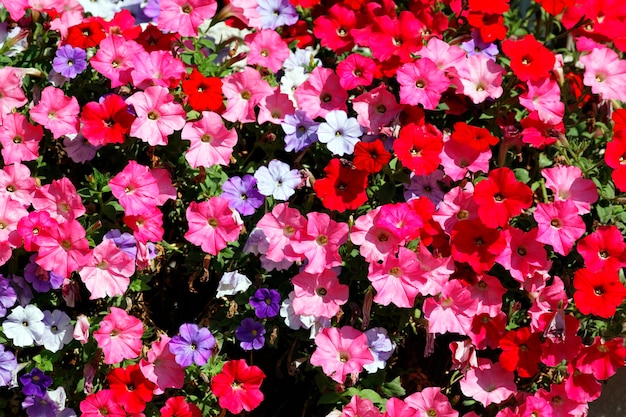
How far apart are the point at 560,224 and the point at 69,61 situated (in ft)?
4.69

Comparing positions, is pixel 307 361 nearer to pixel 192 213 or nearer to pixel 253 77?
pixel 192 213

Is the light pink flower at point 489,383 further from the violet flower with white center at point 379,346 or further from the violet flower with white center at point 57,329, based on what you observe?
the violet flower with white center at point 57,329

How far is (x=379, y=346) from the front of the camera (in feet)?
7.84

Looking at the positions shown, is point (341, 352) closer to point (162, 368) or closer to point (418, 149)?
point (162, 368)

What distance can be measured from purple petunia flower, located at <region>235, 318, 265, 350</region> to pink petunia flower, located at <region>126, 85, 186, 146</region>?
0.54m

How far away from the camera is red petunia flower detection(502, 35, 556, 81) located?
8.46ft

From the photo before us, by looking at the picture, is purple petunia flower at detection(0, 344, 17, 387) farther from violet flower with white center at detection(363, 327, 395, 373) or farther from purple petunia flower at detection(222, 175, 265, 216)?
violet flower with white center at detection(363, 327, 395, 373)

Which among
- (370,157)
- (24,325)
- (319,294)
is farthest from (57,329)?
(370,157)

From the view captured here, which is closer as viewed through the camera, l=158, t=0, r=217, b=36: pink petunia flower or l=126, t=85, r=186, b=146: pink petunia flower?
l=126, t=85, r=186, b=146: pink petunia flower

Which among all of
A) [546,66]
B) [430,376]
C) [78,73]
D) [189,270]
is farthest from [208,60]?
[430,376]

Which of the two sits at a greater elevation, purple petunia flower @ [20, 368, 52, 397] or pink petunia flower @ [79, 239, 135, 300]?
pink petunia flower @ [79, 239, 135, 300]

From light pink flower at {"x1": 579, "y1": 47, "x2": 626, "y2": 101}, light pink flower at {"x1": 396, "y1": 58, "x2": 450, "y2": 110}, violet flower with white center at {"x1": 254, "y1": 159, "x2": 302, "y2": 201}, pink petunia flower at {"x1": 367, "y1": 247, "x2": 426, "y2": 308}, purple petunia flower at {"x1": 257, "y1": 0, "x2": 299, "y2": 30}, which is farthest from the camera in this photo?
purple petunia flower at {"x1": 257, "y1": 0, "x2": 299, "y2": 30}

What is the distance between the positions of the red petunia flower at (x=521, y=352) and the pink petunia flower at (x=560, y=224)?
247mm

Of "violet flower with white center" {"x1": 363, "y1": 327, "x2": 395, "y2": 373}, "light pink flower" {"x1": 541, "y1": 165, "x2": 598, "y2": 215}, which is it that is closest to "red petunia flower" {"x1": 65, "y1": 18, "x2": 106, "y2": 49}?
"violet flower with white center" {"x1": 363, "y1": 327, "x2": 395, "y2": 373}
